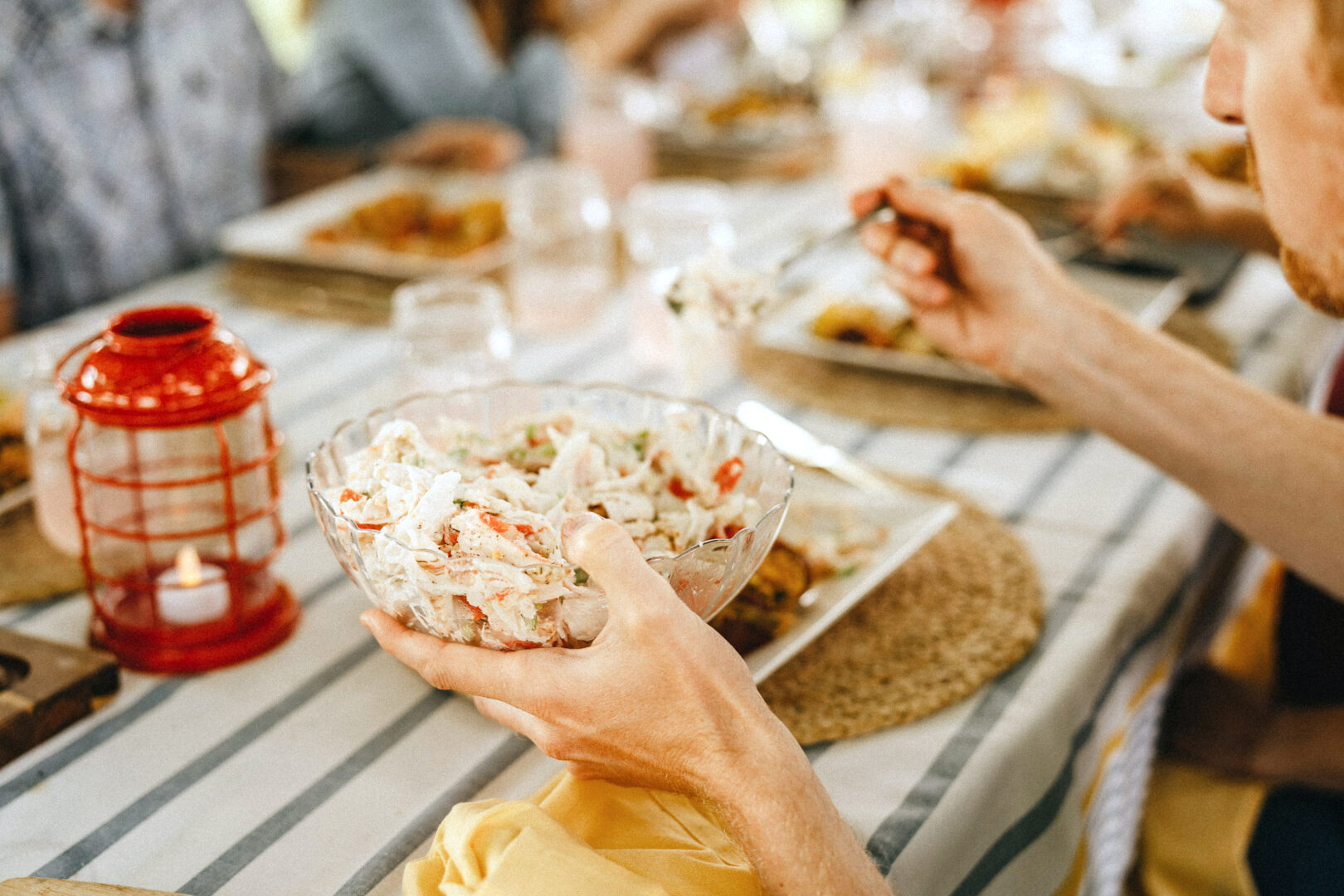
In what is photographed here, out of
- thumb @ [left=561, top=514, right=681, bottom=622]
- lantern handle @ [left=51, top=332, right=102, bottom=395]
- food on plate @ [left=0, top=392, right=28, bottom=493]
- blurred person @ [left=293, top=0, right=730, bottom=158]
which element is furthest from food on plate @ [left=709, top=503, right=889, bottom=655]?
blurred person @ [left=293, top=0, right=730, bottom=158]

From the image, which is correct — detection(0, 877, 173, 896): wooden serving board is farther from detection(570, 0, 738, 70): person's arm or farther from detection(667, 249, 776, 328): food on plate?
detection(570, 0, 738, 70): person's arm

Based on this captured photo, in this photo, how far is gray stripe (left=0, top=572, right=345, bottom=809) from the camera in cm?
85

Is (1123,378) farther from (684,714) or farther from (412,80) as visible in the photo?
(412,80)

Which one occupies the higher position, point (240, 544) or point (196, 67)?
point (196, 67)

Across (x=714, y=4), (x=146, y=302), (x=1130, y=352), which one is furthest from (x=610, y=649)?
(x=714, y=4)

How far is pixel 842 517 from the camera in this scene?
47.0 inches

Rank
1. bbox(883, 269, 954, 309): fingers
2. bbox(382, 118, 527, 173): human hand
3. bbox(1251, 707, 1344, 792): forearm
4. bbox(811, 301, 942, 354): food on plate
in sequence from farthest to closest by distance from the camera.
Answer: bbox(382, 118, 527, 173): human hand
bbox(811, 301, 942, 354): food on plate
bbox(1251, 707, 1344, 792): forearm
bbox(883, 269, 954, 309): fingers

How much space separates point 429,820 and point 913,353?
1.07m

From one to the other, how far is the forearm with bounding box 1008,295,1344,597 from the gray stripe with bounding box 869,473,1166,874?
0.13 meters

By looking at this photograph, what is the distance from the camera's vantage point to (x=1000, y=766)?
2.97 feet

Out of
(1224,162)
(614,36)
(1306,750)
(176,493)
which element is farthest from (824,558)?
(614,36)

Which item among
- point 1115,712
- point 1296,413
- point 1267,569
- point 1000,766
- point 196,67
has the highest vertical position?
point 196,67

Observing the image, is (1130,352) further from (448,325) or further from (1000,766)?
(448,325)

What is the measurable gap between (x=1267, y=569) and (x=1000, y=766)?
48.6 inches
